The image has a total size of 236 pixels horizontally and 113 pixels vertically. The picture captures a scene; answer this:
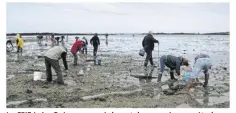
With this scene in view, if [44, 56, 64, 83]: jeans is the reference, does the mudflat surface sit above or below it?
below

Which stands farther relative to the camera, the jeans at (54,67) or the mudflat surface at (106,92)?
the jeans at (54,67)

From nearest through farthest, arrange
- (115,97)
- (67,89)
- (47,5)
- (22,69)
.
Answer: (115,97)
(67,89)
(47,5)
(22,69)

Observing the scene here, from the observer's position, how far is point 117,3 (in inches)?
334

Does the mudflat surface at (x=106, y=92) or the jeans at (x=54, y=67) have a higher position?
the jeans at (x=54, y=67)

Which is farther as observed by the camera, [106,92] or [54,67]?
[54,67]

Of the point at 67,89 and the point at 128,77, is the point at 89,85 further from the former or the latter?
the point at 128,77

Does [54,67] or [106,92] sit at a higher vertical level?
[54,67]

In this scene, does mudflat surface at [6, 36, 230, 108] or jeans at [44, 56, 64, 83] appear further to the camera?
jeans at [44, 56, 64, 83]

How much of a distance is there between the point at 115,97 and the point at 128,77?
236 cm

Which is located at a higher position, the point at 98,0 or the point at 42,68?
the point at 98,0

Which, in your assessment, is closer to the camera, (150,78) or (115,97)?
(115,97)
